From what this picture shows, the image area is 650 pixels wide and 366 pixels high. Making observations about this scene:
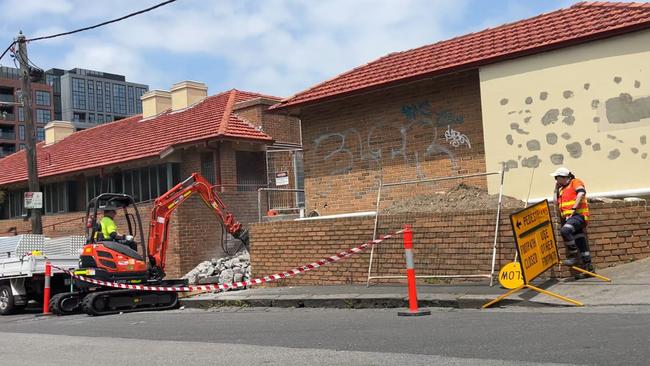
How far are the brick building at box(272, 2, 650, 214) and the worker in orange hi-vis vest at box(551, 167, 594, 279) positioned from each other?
2.25 metres

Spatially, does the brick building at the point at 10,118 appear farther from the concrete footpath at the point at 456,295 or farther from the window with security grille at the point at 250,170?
the concrete footpath at the point at 456,295

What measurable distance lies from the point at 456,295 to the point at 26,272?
10167 millimetres

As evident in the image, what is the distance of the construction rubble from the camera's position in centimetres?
1683

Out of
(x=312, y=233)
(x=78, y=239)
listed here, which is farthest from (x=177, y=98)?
(x=312, y=233)

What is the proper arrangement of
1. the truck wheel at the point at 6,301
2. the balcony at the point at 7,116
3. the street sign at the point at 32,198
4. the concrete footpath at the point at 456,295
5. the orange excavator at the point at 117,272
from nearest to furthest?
the concrete footpath at the point at 456,295 < the orange excavator at the point at 117,272 < the truck wheel at the point at 6,301 < the street sign at the point at 32,198 < the balcony at the point at 7,116

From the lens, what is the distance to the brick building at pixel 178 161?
19.5 meters

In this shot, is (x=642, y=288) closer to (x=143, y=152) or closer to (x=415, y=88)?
(x=415, y=88)

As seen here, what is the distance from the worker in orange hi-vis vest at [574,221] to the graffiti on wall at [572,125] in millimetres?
2517

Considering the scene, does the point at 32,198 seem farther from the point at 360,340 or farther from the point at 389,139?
the point at 360,340

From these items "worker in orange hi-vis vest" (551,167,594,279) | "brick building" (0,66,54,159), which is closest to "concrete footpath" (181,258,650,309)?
"worker in orange hi-vis vest" (551,167,594,279)

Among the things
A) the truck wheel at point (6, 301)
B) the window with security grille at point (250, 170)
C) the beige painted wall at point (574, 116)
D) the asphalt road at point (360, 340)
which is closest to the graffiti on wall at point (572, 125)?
the beige painted wall at point (574, 116)

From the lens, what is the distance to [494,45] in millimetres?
14500

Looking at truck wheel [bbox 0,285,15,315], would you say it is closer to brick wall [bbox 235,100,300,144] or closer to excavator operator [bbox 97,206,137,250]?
excavator operator [bbox 97,206,137,250]

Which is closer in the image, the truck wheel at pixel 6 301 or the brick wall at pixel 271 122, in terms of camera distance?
the truck wheel at pixel 6 301
